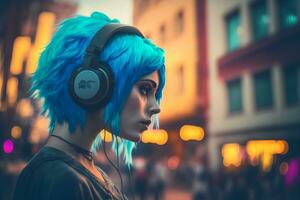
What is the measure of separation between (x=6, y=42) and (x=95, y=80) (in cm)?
787

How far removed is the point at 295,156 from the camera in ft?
43.0

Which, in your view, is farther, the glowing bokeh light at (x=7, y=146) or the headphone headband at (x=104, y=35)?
the glowing bokeh light at (x=7, y=146)

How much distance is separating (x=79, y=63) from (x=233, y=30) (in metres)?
16.5

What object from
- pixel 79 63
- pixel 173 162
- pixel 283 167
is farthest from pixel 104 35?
pixel 173 162

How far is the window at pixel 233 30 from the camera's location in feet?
55.0

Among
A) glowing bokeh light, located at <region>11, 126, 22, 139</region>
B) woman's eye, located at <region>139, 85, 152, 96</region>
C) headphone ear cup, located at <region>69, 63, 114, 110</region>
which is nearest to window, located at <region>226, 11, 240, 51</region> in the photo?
glowing bokeh light, located at <region>11, 126, 22, 139</region>

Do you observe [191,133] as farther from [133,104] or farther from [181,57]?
[133,104]

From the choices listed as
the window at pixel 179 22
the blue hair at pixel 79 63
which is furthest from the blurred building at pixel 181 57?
the blue hair at pixel 79 63

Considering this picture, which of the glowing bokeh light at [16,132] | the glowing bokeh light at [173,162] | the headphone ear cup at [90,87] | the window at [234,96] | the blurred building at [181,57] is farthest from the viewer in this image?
the glowing bokeh light at [173,162]

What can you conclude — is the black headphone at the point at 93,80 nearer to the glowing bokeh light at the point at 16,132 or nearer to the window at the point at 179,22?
the glowing bokeh light at the point at 16,132

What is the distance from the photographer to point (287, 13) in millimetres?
14023

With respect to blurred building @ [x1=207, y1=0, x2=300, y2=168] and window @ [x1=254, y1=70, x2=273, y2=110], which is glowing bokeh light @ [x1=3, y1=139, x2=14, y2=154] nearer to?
blurred building @ [x1=207, y1=0, x2=300, y2=168]

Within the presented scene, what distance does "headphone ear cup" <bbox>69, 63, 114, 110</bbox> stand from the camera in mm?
1270

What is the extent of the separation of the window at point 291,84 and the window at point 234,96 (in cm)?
252
